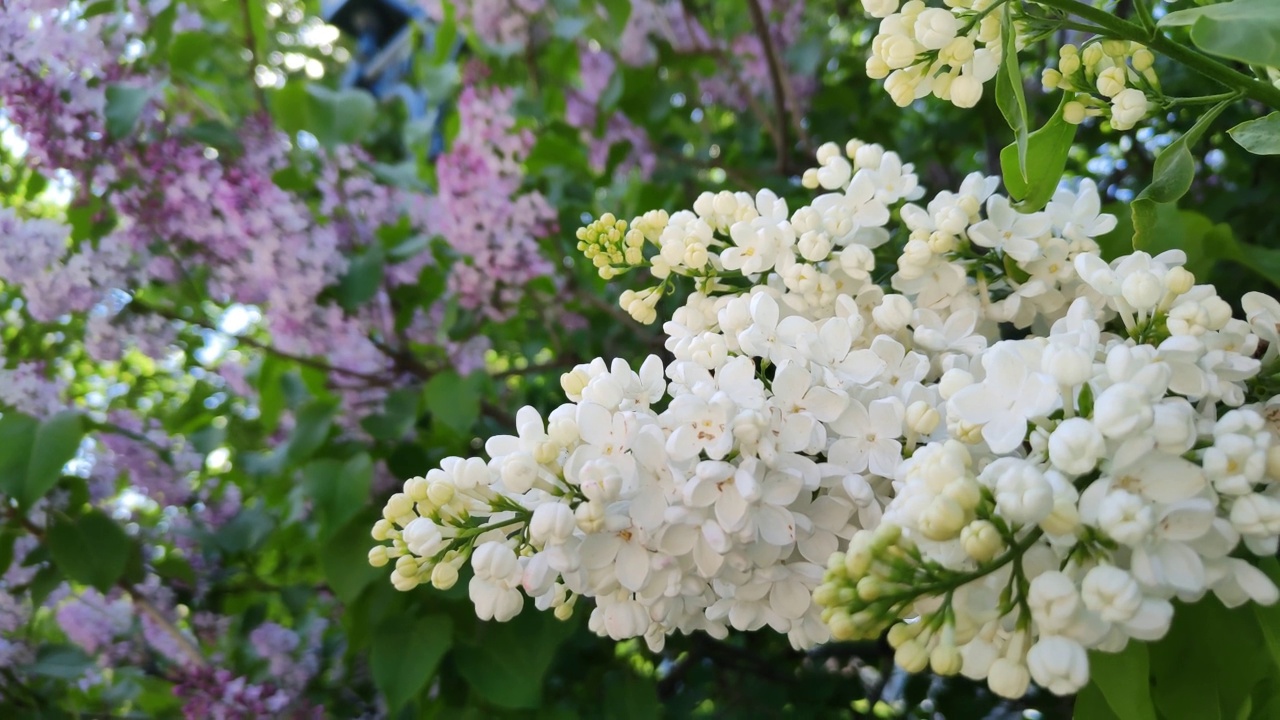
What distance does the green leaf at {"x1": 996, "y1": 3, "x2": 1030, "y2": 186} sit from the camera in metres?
0.38

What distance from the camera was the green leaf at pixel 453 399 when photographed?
89 centimetres

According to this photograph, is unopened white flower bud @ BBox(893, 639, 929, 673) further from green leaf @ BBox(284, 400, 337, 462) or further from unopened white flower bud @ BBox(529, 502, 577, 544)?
green leaf @ BBox(284, 400, 337, 462)

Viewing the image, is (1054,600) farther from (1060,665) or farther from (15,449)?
(15,449)

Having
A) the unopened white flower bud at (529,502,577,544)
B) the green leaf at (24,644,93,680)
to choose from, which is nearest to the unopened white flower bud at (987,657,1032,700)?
the unopened white flower bud at (529,502,577,544)

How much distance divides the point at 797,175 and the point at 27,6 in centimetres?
88

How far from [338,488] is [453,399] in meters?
0.14

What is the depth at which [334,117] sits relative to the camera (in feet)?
3.48

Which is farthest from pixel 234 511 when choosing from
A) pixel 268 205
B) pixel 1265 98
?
pixel 1265 98

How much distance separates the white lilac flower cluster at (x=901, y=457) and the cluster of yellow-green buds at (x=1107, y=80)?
5cm

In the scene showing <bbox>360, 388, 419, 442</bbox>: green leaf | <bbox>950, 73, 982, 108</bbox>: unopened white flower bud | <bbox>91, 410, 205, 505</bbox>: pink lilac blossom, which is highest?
<bbox>950, 73, 982, 108</bbox>: unopened white flower bud

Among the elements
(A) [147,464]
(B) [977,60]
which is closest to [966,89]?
(B) [977,60]

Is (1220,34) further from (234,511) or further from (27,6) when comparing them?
(234,511)

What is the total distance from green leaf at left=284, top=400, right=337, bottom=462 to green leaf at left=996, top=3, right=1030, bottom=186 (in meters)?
0.77

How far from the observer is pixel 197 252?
0.99m
